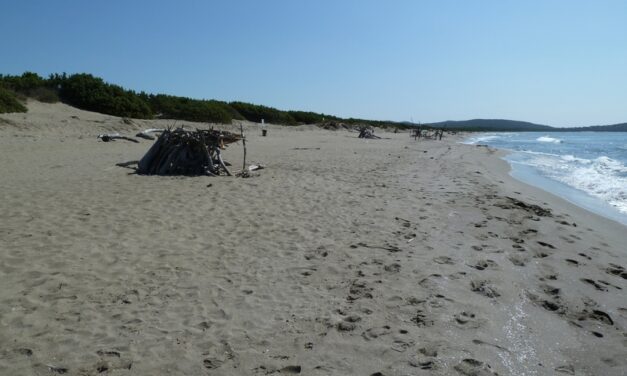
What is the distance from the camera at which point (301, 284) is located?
14.9 feet

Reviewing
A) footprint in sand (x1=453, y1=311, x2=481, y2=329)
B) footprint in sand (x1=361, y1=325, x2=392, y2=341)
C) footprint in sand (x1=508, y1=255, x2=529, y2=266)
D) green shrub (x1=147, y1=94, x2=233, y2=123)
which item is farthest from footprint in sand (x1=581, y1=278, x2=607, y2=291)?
green shrub (x1=147, y1=94, x2=233, y2=123)

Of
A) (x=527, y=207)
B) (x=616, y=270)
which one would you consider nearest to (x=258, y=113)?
(x=527, y=207)

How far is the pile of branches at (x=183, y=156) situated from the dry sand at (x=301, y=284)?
2.43 meters

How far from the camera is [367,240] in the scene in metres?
6.08

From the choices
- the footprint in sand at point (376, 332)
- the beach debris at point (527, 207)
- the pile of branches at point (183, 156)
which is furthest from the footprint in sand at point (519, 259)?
the pile of branches at point (183, 156)

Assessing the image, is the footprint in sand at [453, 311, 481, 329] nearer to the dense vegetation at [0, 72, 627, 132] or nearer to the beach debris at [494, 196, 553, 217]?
the beach debris at [494, 196, 553, 217]

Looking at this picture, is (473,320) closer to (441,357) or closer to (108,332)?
(441,357)

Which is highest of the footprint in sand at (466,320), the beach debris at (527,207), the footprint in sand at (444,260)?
the beach debris at (527,207)

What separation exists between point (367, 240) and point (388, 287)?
1.62 metres

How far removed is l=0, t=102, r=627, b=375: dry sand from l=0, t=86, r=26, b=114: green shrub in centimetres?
1307

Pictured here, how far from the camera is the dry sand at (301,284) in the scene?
3.21 metres

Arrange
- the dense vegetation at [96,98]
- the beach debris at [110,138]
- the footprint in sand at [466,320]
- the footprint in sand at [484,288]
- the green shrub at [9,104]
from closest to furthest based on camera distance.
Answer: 1. the footprint in sand at [466,320]
2. the footprint in sand at [484,288]
3. the beach debris at [110,138]
4. the green shrub at [9,104]
5. the dense vegetation at [96,98]

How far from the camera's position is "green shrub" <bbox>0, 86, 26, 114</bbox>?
19.5m

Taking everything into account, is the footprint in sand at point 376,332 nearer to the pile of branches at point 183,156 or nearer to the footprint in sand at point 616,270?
the footprint in sand at point 616,270
